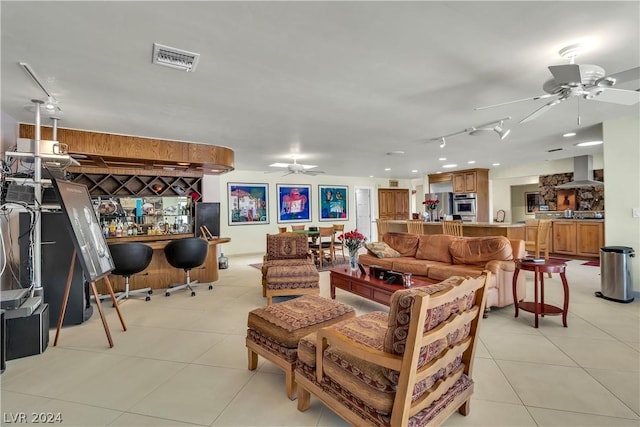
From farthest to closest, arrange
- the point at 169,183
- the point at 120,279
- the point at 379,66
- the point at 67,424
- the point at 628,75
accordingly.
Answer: the point at 169,183
the point at 120,279
the point at 379,66
the point at 628,75
the point at 67,424

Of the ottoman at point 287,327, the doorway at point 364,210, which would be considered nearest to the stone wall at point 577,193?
the doorway at point 364,210

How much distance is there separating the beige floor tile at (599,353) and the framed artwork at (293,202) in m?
7.26

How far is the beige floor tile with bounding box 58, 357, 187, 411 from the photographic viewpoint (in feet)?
6.51

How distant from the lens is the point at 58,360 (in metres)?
2.54

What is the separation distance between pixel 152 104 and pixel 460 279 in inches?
133

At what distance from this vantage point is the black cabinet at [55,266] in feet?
10.6

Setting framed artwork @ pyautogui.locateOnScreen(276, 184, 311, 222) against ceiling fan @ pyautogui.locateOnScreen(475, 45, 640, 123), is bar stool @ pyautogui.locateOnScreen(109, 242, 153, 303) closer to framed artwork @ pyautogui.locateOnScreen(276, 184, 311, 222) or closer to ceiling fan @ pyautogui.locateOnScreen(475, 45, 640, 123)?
ceiling fan @ pyautogui.locateOnScreen(475, 45, 640, 123)

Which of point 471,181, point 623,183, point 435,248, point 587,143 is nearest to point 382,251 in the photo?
point 435,248

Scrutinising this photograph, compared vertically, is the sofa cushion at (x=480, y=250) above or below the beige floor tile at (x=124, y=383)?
above

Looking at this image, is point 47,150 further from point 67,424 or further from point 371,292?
point 371,292

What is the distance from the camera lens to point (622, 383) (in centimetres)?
207

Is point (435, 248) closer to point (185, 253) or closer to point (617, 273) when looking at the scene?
point (617, 273)

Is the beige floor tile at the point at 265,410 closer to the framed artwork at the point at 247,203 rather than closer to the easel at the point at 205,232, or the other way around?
the easel at the point at 205,232

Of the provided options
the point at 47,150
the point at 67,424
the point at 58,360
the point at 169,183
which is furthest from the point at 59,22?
the point at 169,183
